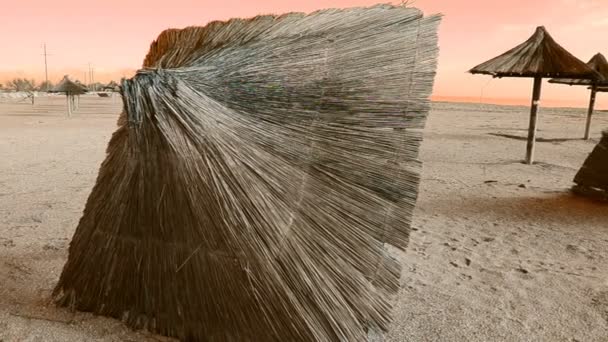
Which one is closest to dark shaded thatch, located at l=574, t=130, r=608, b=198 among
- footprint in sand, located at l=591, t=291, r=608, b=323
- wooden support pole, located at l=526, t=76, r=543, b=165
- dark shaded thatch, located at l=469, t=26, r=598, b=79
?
dark shaded thatch, located at l=469, t=26, r=598, b=79

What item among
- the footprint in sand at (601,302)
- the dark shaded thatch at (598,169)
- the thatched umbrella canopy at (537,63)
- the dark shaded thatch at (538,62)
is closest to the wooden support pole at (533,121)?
the thatched umbrella canopy at (537,63)

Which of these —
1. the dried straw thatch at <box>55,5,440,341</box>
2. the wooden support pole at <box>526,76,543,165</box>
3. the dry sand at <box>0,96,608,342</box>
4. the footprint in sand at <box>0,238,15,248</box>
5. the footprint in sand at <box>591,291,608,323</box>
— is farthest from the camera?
the wooden support pole at <box>526,76,543,165</box>

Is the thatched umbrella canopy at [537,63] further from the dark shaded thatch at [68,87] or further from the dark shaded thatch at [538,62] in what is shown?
the dark shaded thatch at [68,87]

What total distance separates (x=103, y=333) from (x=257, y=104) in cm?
134

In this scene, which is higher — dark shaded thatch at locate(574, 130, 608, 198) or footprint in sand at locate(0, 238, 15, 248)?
dark shaded thatch at locate(574, 130, 608, 198)

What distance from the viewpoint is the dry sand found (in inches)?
93.7

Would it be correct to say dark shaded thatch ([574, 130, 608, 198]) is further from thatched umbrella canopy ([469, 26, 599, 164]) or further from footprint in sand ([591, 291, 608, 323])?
footprint in sand ([591, 291, 608, 323])

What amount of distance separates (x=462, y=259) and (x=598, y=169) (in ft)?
10.8

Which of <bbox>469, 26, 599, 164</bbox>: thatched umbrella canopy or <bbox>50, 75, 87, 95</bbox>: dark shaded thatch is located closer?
<bbox>469, 26, 599, 164</bbox>: thatched umbrella canopy

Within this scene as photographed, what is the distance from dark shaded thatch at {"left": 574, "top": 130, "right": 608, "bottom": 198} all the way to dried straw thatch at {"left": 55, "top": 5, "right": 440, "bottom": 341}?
4343 mm

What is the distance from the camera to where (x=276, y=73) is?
2.15 m

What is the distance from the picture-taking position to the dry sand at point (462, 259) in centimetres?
238

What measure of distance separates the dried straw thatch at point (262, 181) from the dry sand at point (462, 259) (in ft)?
0.95

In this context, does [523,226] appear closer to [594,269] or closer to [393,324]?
[594,269]
